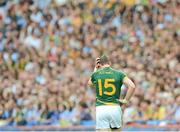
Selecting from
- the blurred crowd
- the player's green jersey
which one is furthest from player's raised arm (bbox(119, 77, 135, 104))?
the blurred crowd

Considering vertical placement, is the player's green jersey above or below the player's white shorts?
above

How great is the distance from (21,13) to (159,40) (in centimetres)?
499

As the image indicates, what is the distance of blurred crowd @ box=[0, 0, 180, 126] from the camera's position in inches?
847

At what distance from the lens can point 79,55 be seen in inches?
941

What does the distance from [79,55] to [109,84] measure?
31.6ft

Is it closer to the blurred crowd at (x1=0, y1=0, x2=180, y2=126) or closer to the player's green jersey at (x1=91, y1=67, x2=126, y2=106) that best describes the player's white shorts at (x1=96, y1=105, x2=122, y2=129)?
the player's green jersey at (x1=91, y1=67, x2=126, y2=106)

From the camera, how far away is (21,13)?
25.9 meters

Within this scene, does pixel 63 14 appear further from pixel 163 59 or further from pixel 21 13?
pixel 163 59

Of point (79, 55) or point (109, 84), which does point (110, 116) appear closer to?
point (109, 84)

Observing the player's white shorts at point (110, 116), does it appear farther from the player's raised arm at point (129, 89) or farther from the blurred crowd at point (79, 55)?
the blurred crowd at point (79, 55)

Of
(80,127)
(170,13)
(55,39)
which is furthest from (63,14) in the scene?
(80,127)

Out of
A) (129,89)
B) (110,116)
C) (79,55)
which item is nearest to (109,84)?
(129,89)

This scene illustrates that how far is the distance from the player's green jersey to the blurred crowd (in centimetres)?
635

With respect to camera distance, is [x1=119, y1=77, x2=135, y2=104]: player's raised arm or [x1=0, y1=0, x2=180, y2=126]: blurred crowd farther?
[x1=0, y1=0, x2=180, y2=126]: blurred crowd
